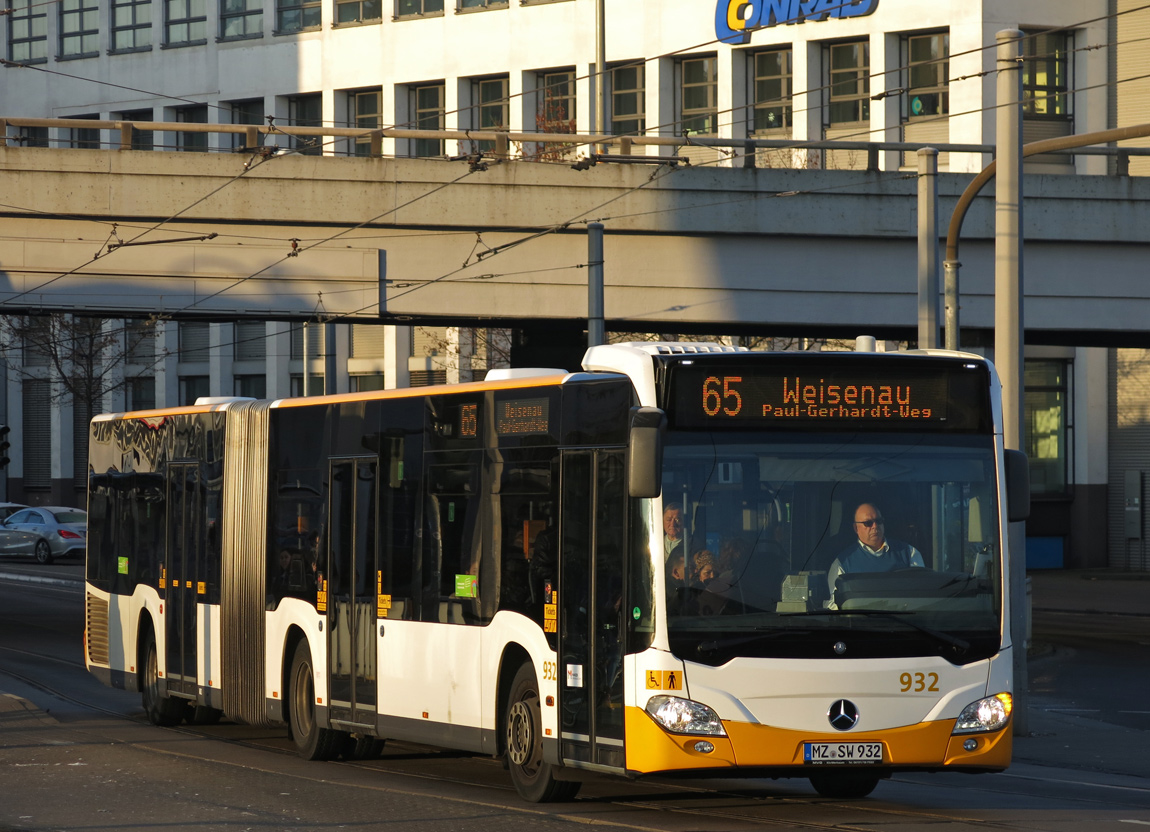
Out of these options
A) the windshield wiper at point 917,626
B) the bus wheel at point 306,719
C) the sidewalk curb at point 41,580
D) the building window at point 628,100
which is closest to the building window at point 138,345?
the building window at point 628,100

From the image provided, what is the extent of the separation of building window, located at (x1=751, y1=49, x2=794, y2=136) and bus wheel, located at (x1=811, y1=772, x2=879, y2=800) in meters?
40.3

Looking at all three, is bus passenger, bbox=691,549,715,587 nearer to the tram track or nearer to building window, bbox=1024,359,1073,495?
the tram track

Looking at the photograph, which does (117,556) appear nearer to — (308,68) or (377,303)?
(377,303)

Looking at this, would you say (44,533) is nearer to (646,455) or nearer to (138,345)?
(138,345)

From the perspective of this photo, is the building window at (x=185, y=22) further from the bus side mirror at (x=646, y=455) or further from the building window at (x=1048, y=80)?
the bus side mirror at (x=646, y=455)

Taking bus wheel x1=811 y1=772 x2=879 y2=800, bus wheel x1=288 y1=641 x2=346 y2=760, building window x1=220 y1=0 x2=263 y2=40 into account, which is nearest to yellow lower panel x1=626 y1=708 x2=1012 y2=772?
bus wheel x1=811 y1=772 x2=879 y2=800

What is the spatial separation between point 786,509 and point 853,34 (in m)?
40.5

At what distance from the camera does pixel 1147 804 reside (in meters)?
11.1

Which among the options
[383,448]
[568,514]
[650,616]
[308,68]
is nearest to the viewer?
[650,616]

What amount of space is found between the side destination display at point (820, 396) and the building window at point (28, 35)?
59.8 metres

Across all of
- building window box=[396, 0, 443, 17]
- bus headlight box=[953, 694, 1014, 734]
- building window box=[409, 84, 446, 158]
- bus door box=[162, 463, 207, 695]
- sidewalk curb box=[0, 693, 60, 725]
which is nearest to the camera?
bus headlight box=[953, 694, 1014, 734]

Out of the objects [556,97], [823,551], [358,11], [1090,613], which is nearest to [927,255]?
[823,551]

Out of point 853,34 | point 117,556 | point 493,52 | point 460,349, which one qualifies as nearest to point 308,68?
point 493,52

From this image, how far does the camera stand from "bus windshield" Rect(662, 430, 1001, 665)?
9.65 metres
